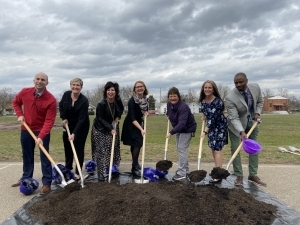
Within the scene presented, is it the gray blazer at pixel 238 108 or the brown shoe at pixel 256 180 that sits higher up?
the gray blazer at pixel 238 108

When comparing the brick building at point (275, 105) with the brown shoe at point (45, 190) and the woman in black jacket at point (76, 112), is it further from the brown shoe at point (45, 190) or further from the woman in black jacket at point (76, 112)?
the brown shoe at point (45, 190)

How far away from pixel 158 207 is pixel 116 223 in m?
0.55

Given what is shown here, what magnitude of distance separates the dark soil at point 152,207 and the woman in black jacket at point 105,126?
3.52 feet

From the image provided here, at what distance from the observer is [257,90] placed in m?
5.41

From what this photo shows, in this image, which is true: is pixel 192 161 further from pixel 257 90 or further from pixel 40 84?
pixel 40 84

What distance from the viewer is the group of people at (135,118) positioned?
5.06 m

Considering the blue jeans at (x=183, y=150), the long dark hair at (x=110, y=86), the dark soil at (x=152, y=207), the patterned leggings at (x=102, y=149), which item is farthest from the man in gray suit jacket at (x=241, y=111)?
the patterned leggings at (x=102, y=149)

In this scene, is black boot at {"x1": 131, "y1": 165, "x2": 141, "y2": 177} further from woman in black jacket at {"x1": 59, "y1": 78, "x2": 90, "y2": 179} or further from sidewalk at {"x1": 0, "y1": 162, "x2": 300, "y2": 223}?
woman in black jacket at {"x1": 59, "y1": 78, "x2": 90, "y2": 179}

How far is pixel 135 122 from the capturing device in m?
5.65

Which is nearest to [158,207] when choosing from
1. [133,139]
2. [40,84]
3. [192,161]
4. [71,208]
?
[71,208]

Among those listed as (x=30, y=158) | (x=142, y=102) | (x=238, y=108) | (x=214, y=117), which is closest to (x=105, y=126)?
(x=142, y=102)

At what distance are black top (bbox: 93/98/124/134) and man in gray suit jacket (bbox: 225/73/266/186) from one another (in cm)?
199

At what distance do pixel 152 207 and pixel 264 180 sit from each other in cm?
304

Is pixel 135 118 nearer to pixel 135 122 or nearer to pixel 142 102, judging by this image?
pixel 135 122
